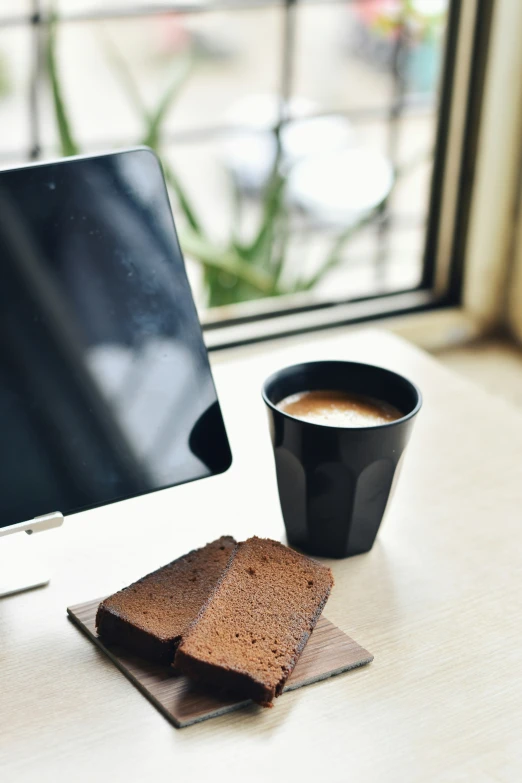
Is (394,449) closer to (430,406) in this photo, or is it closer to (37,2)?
(430,406)

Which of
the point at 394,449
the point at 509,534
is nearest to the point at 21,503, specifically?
the point at 394,449

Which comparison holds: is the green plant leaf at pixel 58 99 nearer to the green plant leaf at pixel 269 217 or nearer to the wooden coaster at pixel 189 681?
the green plant leaf at pixel 269 217

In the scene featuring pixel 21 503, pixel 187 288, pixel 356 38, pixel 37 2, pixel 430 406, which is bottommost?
pixel 356 38

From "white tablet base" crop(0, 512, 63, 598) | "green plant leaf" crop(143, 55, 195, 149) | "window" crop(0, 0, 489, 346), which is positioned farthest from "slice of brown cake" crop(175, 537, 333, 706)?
"green plant leaf" crop(143, 55, 195, 149)

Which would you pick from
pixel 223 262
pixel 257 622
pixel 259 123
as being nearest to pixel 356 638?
pixel 257 622

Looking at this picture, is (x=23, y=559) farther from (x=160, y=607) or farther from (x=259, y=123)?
(x=259, y=123)

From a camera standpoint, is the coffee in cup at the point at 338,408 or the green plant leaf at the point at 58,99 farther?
the green plant leaf at the point at 58,99

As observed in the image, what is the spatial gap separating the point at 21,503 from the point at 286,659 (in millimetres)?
223

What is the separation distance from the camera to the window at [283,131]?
150 centimetres

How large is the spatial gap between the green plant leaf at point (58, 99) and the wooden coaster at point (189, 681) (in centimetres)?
96

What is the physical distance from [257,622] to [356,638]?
0.26ft

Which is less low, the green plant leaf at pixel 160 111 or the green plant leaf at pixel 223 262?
the green plant leaf at pixel 160 111

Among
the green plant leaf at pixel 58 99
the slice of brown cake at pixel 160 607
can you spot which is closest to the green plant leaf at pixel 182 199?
the green plant leaf at pixel 58 99

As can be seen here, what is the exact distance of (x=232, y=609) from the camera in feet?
2.18
